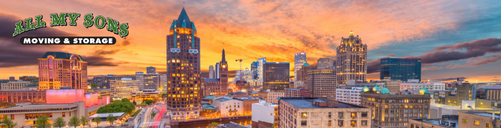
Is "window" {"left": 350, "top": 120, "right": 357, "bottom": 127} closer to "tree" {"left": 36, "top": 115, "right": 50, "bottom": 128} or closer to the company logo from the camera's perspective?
the company logo

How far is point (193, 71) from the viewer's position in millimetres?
139500

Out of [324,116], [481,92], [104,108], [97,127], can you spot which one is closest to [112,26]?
[324,116]

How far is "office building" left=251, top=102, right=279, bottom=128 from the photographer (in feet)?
358

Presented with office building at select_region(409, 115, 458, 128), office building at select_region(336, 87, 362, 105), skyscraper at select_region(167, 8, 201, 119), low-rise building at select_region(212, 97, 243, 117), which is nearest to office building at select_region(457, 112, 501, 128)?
office building at select_region(409, 115, 458, 128)

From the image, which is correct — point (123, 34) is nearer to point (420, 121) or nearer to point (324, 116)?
point (324, 116)

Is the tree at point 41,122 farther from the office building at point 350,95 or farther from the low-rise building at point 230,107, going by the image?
the office building at point 350,95

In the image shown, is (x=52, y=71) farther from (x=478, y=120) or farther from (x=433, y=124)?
(x=478, y=120)

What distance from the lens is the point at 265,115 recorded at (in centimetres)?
11244

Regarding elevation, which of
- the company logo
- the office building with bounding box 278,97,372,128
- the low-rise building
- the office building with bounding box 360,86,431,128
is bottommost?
the low-rise building

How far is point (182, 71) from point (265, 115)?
61602 millimetres

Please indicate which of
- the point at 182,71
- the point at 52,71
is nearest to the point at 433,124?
the point at 182,71

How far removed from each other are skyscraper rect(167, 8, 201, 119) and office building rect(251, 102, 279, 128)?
44.0 metres

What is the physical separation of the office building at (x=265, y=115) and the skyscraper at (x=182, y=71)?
4404cm

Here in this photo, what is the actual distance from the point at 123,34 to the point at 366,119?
66148 millimetres
